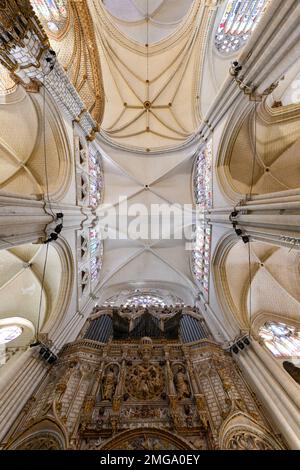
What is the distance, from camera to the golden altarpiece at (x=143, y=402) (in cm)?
412

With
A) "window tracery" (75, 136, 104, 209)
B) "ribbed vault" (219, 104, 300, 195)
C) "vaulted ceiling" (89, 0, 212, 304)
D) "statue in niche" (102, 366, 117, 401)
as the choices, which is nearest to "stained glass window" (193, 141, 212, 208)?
"vaulted ceiling" (89, 0, 212, 304)

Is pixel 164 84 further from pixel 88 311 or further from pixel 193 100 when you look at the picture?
pixel 88 311

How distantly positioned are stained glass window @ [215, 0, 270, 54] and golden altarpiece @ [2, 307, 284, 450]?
1288 centimetres

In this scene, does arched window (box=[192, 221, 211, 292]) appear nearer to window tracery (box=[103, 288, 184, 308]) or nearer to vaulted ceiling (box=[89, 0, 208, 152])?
window tracery (box=[103, 288, 184, 308])

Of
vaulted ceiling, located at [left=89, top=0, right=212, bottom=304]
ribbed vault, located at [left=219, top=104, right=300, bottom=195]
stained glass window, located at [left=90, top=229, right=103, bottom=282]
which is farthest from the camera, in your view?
vaulted ceiling, located at [left=89, top=0, right=212, bottom=304]

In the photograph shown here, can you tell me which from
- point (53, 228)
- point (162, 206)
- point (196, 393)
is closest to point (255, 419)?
point (196, 393)

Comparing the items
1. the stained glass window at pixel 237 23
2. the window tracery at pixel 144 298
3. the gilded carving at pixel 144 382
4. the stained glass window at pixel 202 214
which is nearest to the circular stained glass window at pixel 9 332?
the window tracery at pixel 144 298

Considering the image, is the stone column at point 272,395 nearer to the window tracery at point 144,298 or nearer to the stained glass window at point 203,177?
the window tracery at point 144,298

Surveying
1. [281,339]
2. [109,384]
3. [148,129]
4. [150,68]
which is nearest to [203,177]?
[148,129]

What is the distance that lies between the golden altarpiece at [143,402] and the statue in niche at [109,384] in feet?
0.08

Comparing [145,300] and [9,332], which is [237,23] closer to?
[145,300]

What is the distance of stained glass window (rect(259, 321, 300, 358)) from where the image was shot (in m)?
→ 7.37

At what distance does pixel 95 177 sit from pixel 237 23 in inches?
385

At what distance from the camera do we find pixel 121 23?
12.4 metres
